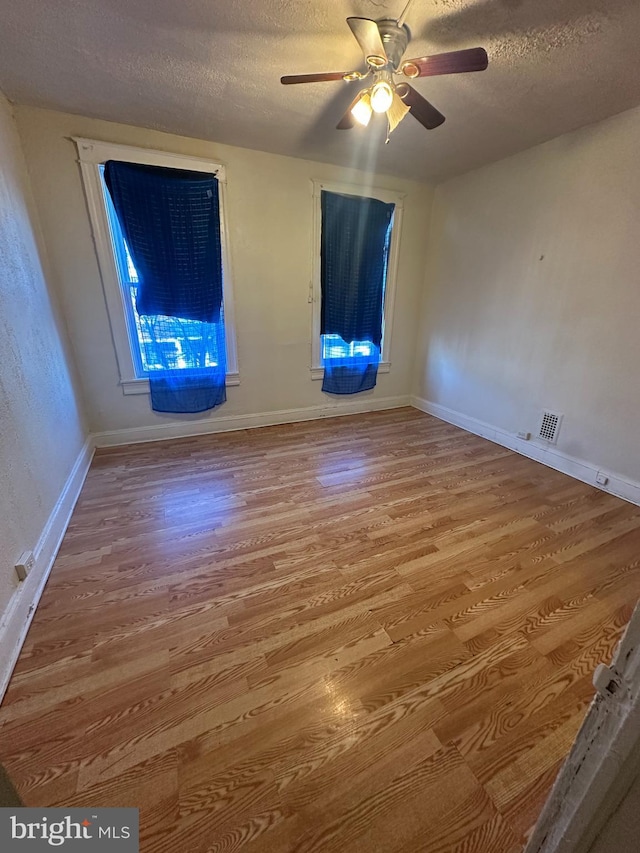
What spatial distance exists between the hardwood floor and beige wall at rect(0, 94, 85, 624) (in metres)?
0.30

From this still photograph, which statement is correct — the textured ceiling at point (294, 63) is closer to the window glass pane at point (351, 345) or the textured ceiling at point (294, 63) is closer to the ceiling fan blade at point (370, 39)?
the ceiling fan blade at point (370, 39)

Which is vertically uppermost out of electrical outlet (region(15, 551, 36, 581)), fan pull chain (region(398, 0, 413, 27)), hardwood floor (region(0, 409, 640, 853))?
fan pull chain (region(398, 0, 413, 27))

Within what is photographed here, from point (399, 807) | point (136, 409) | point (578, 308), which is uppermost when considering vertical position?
point (578, 308)

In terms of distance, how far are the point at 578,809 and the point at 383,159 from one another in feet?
12.7

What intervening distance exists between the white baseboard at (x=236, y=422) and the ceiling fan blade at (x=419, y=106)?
8.45 feet

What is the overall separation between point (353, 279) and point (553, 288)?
70.4 inches

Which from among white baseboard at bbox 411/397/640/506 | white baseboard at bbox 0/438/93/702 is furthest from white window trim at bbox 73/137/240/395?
white baseboard at bbox 411/397/640/506

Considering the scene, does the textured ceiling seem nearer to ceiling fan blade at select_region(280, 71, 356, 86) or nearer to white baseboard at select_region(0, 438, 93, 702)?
ceiling fan blade at select_region(280, 71, 356, 86)

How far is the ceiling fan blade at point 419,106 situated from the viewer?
1.66m

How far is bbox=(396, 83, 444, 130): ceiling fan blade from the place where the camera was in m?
1.66

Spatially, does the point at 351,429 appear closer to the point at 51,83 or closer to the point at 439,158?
the point at 439,158

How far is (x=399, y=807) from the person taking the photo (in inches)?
37.7

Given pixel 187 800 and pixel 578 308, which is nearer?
pixel 187 800

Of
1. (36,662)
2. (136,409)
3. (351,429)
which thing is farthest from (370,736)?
(136,409)
